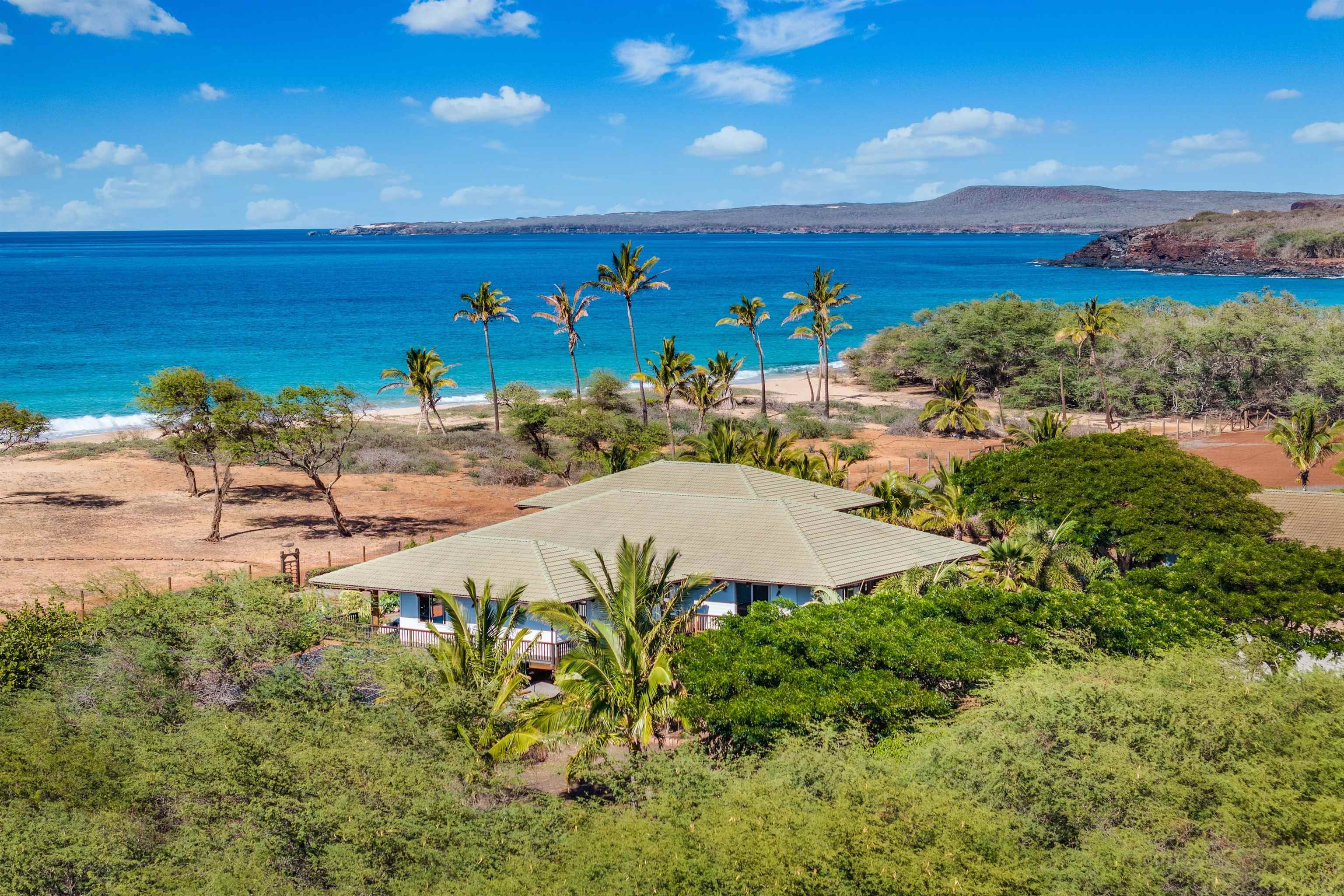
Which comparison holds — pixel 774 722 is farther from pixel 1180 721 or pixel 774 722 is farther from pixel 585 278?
pixel 585 278

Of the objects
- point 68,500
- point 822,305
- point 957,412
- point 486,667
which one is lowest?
point 957,412

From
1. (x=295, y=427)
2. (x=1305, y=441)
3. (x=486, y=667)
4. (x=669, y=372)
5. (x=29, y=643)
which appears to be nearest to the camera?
(x=486, y=667)

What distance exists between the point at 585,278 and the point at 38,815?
17552cm

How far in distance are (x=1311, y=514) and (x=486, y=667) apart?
22997mm

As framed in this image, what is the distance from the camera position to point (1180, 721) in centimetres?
1480

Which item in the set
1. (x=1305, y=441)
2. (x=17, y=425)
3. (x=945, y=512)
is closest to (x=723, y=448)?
(x=945, y=512)

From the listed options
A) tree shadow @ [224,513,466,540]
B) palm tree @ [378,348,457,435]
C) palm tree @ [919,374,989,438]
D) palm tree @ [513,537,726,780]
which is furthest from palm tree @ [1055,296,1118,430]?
palm tree @ [513,537,726,780]

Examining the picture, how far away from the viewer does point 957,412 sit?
181 ft

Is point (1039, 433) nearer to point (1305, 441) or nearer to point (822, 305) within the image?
point (1305, 441)

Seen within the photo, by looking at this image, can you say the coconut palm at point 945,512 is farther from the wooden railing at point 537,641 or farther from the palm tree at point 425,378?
the palm tree at point 425,378

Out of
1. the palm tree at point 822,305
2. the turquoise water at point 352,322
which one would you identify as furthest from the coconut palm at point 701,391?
the turquoise water at point 352,322

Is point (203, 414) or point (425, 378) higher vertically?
point (203, 414)

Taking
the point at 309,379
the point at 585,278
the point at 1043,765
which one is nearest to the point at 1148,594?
the point at 1043,765

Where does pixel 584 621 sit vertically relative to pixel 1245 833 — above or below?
above
